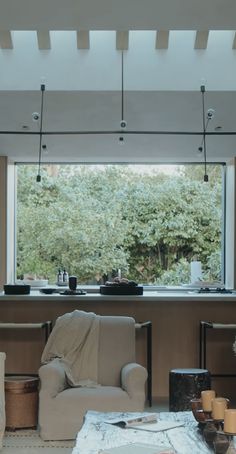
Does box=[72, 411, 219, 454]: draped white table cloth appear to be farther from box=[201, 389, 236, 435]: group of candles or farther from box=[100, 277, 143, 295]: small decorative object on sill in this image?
box=[100, 277, 143, 295]: small decorative object on sill

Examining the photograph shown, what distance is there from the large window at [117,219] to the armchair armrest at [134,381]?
4167mm

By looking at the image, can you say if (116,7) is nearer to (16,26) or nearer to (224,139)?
(16,26)

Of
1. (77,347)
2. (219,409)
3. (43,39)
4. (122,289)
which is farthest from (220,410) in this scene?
(43,39)

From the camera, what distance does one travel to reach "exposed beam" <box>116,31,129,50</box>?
6365 millimetres

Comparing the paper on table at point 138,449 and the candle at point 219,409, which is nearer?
the paper on table at point 138,449

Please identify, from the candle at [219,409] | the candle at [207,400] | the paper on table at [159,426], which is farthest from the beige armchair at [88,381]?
the candle at [219,409]

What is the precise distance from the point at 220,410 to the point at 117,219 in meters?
6.19

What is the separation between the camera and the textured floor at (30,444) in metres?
4.94

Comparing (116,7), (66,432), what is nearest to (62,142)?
(116,7)

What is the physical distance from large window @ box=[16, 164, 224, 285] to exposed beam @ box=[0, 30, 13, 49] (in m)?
3.04

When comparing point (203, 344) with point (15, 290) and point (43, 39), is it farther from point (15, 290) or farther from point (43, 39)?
point (43, 39)

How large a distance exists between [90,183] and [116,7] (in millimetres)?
4721

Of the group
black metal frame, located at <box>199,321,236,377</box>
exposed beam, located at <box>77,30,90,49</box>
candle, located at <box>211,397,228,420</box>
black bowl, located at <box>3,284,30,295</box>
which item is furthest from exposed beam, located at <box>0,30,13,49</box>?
candle, located at <box>211,397,228,420</box>

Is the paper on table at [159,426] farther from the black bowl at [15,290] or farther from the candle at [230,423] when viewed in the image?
the black bowl at [15,290]
